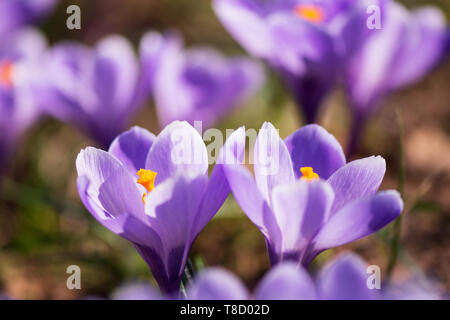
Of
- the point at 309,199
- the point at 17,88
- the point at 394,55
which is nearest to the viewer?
the point at 309,199

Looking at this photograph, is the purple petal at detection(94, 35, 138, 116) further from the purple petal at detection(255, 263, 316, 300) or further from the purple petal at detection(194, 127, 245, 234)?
the purple petal at detection(255, 263, 316, 300)

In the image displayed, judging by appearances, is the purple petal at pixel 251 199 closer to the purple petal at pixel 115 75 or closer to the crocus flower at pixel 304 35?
the crocus flower at pixel 304 35

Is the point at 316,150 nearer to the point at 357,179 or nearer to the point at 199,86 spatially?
the point at 357,179

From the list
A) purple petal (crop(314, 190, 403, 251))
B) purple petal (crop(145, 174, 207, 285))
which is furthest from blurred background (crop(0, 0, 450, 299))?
purple petal (crop(314, 190, 403, 251))

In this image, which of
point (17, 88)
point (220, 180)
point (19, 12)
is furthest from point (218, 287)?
point (19, 12)
